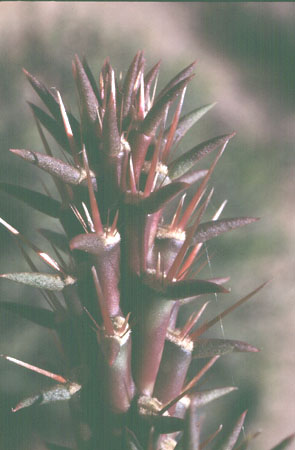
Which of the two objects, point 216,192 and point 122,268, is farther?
point 216,192

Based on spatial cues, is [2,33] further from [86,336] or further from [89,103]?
[86,336]

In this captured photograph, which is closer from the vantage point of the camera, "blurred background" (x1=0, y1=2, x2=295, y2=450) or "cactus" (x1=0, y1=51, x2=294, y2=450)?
"cactus" (x1=0, y1=51, x2=294, y2=450)

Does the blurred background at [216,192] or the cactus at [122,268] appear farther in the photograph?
the blurred background at [216,192]

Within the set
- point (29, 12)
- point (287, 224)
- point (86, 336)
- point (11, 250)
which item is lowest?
point (11, 250)

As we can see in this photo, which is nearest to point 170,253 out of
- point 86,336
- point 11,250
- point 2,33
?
point 86,336
